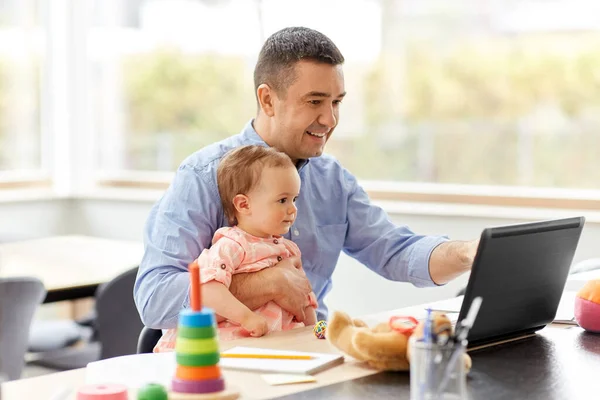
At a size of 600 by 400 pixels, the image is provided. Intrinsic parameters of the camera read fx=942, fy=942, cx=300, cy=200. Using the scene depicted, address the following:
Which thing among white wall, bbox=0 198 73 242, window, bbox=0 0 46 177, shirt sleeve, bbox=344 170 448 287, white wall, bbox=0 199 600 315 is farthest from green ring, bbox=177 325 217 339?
window, bbox=0 0 46 177

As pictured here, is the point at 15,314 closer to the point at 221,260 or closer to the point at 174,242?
the point at 174,242

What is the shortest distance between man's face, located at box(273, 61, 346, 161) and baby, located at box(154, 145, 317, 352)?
167 mm

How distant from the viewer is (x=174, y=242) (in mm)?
2127

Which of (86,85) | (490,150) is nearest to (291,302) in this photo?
(490,150)

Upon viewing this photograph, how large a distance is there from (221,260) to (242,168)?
9.8 inches

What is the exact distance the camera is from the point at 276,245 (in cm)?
217

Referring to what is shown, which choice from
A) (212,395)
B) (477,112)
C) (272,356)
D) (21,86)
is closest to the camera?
(212,395)

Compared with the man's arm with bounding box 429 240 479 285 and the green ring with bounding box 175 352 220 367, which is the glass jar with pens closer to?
the green ring with bounding box 175 352 220 367

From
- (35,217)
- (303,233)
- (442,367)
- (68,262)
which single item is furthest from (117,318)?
(35,217)

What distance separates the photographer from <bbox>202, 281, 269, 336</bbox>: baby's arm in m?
1.90

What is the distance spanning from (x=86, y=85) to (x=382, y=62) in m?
1.91

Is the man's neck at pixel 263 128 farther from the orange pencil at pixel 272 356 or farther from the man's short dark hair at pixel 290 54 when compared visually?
the orange pencil at pixel 272 356

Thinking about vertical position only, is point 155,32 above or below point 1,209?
above

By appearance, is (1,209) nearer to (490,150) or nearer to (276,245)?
(490,150)
